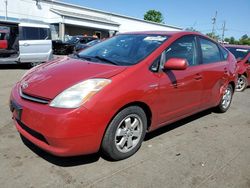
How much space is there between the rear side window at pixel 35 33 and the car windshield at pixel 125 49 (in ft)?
25.1

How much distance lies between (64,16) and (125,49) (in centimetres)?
3071

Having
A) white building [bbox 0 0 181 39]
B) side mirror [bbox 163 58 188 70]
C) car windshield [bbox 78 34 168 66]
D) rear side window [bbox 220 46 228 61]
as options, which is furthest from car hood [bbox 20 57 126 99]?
white building [bbox 0 0 181 39]

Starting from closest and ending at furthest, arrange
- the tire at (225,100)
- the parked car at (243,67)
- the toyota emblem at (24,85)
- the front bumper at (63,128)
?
the front bumper at (63,128) → the toyota emblem at (24,85) → the tire at (225,100) → the parked car at (243,67)

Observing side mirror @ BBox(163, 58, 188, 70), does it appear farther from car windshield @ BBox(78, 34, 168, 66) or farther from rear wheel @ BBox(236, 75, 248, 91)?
rear wheel @ BBox(236, 75, 248, 91)

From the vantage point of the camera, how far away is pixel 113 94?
9.99 ft

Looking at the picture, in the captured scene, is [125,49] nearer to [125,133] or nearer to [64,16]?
[125,133]

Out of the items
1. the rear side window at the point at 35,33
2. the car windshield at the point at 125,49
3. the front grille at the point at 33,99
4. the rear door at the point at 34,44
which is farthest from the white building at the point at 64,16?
the front grille at the point at 33,99

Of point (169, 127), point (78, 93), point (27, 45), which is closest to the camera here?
point (78, 93)

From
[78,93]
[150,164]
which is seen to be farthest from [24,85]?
[150,164]

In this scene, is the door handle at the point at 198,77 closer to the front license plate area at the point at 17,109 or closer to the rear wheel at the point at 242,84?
the front license plate area at the point at 17,109

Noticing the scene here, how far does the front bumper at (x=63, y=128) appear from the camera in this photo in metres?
2.83

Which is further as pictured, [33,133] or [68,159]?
[68,159]

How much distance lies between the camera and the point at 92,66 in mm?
3506

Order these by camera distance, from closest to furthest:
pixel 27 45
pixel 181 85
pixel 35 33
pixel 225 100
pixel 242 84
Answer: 1. pixel 181 85
2. pixel 225 100
3. pixel 242 84
4. pixel 27 45
5. pixel 35 33
